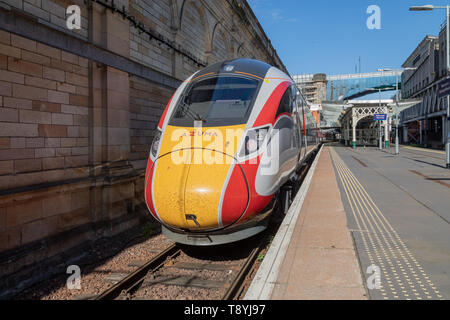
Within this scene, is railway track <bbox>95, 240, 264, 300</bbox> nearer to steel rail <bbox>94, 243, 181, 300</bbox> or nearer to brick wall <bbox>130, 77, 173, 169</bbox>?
steel rail <bbox>94, 243, 181, 300</bbox>

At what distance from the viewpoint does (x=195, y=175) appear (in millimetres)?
4281

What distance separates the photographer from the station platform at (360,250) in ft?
10.9

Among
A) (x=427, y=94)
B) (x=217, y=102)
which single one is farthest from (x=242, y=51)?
(x=427, y=94)

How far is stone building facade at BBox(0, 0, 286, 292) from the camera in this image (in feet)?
16.9

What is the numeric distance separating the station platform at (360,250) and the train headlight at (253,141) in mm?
1419

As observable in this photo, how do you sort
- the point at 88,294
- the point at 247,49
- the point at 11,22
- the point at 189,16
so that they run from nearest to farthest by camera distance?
the point at 88,294
the point at 11,22
the point at 189,16
the point at 247,49

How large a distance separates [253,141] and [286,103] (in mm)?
1598

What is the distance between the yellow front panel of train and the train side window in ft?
3.54

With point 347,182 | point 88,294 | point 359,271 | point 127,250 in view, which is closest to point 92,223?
point 127,250

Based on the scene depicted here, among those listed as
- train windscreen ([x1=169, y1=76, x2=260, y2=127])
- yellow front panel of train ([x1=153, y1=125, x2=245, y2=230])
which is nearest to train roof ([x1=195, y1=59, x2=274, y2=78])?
train windscreen ([x1=169, y1=76, x2=260, y2=127])

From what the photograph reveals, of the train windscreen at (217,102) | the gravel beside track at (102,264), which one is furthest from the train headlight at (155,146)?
the gravel beside track at (102,264)

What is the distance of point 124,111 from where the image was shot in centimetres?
778
